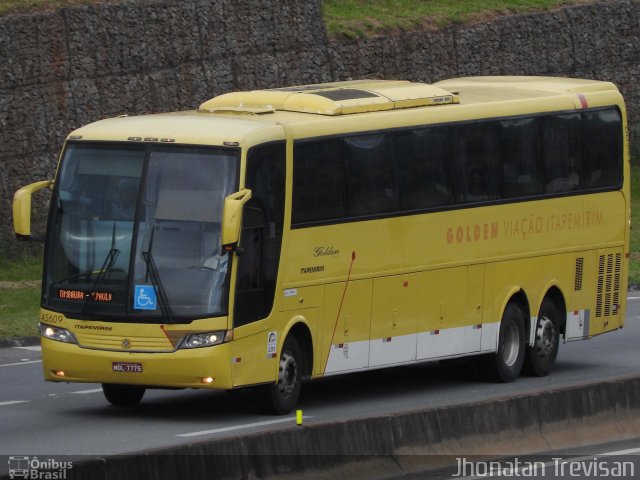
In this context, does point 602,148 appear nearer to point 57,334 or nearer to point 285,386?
point 285,386

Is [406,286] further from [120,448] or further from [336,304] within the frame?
[120,448]

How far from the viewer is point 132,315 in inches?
639

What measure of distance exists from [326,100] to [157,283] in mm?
3432

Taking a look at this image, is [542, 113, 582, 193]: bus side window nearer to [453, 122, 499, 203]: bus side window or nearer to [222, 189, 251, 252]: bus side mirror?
[453, 122, 499, 203]: bus side window

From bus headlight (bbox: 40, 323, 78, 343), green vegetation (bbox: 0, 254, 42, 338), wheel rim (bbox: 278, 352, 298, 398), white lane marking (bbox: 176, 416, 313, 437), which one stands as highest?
bus headlight (bbox: 40, 323, 78, 343)

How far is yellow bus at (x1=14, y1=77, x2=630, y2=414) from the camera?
16281mm

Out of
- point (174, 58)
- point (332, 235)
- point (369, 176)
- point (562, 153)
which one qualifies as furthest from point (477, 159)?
point (174, 58)

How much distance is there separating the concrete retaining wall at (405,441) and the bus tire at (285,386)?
3.22m

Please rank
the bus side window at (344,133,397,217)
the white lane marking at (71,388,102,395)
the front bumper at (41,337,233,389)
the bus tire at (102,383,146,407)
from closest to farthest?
the front bumper at (41,337,233,389), the bus tire at (102,383,146,407), the bus side window at (344,133,397,217), the white lane marking at (71,388,102,395)

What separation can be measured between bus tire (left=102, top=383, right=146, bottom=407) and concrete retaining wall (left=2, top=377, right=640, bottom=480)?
190 inches

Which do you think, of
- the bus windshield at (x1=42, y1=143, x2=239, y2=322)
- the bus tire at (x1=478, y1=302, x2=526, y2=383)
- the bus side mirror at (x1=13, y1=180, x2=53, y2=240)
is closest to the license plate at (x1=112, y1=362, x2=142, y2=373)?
the bus windshield at (x1=42, y1=143, x2=239, y2=322)

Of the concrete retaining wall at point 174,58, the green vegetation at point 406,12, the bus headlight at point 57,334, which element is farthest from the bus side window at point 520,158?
the green vegetation at point 406,12

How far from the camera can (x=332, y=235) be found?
18.0 metres

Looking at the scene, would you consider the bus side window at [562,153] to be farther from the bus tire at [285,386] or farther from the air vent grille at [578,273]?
the bus tire at [285,386]
